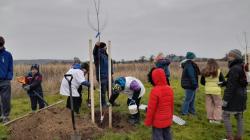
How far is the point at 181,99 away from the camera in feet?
44.4

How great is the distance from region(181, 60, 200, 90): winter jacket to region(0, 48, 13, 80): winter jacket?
5.00m

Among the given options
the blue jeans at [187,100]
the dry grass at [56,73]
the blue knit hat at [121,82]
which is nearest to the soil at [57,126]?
the blue knit hat at [121,82]

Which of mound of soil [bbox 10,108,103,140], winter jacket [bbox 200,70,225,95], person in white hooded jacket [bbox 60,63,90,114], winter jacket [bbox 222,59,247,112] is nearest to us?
mound of soil [bbox 10,108,103,140]

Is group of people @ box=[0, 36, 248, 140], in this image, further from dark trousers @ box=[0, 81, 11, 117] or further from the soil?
the soil

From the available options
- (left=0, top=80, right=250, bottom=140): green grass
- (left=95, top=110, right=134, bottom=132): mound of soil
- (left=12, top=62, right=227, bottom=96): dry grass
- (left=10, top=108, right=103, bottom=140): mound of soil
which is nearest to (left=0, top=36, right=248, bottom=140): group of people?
(left=95, top=110, right=134, bottom=132): mound of soil

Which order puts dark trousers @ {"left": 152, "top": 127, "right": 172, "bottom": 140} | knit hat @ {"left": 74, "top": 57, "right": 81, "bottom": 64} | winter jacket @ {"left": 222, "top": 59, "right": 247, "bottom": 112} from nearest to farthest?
dark trousers @ {"left": 152, "top": 127, "right": 172, "bottom": 140}, winter jacket @ {"left": 222, "top": 59, "right": 247, "bottom": 112}, knit hat @ {"left": 74, "top": 57, "right": 81, "bottom": 64}

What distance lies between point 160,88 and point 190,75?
3695 millimetres

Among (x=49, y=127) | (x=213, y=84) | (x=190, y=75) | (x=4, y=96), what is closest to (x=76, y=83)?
(x=49, y=127)

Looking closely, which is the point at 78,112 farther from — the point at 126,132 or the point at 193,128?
the point at 193,128

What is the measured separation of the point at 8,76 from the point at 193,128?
514cm

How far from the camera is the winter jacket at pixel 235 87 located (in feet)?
28.0

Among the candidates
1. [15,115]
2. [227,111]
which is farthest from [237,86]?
[15,115]

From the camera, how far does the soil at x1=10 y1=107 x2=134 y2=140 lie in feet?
27.6

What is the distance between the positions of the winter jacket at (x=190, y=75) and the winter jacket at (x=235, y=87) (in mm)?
2289
